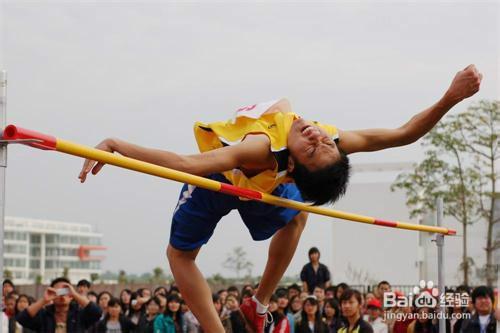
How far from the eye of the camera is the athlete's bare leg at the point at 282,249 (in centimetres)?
527

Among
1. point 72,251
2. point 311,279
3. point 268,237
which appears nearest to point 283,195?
point 268,237

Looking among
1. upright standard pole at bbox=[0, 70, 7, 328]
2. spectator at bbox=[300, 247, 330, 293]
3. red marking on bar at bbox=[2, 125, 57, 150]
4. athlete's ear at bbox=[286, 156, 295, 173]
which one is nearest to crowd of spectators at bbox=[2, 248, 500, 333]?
spectator at bbox=[300, 247, 330, 293]

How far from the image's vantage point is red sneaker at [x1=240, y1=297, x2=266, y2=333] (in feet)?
18.2

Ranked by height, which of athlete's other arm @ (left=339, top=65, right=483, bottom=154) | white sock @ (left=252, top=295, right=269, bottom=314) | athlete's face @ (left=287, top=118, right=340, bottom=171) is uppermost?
athlete's other arm @ (left=339, top=65, right=483, bottom=154)

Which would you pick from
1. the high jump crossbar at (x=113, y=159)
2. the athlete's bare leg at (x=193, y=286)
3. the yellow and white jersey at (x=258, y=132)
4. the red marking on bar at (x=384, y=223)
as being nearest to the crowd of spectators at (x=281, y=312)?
the athlete's bare leg at (x=193, y=286)

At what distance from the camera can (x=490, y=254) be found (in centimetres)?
1838

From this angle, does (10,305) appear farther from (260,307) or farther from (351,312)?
(260,307)

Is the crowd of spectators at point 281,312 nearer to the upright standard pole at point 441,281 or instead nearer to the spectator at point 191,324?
the spectator at point 191,324

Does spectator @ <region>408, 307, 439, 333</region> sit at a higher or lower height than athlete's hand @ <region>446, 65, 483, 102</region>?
lower

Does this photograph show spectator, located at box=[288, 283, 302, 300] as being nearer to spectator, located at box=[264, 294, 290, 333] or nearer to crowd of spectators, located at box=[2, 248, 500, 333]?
crowd of spectators, located at box=[2, 248, 500, 333]

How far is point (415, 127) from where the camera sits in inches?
189

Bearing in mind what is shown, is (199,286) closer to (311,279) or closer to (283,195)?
(283,195)

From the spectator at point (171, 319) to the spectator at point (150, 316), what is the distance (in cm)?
11

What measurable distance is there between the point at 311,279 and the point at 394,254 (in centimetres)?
2308
